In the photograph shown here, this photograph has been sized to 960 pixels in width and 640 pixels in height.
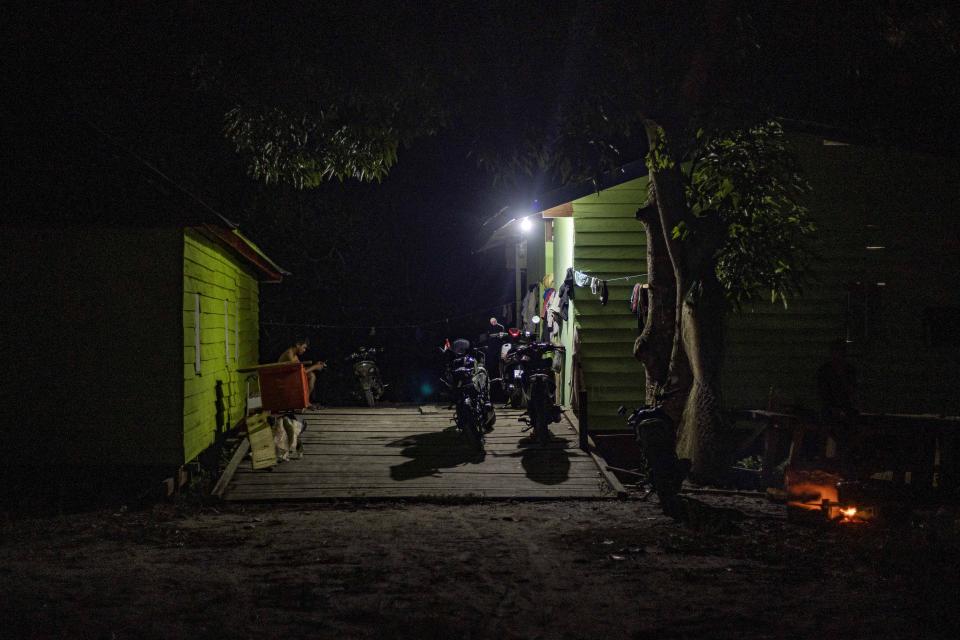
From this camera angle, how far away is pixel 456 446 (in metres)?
13.7

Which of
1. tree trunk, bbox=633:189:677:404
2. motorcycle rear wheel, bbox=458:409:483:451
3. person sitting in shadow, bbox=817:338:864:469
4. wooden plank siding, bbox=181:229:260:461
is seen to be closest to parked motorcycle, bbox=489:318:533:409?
motorcycle rear wheel, bbox=458:409:483:451

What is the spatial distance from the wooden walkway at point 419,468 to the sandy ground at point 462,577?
1185mm

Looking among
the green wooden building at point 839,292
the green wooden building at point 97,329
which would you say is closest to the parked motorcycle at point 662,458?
the green wooden building at point 839,292

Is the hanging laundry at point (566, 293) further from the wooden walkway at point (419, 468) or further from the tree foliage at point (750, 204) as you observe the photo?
the tree foliage at point (750, 204)

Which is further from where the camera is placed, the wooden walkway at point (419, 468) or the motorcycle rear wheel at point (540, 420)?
the motorcycle rear wheel at point (540, 420)

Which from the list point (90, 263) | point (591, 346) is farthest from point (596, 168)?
point (90, 263)

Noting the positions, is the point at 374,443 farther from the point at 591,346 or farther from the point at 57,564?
the point at 57,564

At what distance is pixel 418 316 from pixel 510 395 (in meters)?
12.6

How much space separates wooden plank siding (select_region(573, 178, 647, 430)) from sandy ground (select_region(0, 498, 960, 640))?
4.92 m

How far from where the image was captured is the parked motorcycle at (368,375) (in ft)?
65.3

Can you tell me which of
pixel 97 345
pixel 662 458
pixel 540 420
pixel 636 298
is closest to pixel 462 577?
pixel 662 458

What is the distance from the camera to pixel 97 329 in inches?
448

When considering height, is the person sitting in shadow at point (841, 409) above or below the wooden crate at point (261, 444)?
above

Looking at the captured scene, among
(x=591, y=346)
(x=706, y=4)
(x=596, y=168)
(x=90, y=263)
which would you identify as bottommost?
(x=591, y=346)
